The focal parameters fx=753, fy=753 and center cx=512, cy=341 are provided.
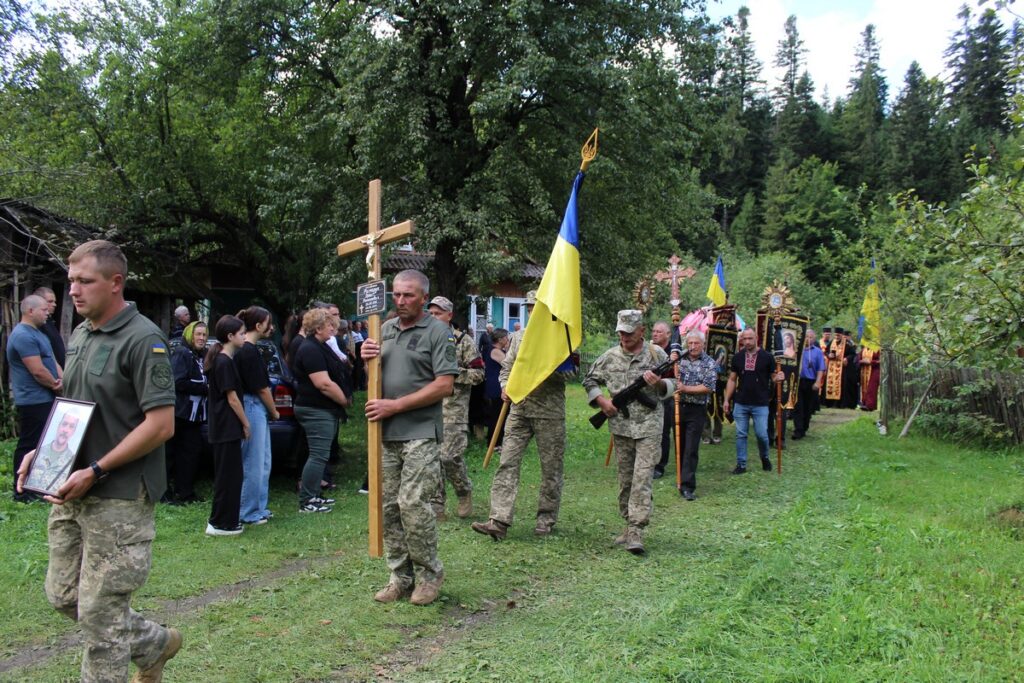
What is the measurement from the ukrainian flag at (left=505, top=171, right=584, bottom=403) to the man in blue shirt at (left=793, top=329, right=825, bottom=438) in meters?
9.10

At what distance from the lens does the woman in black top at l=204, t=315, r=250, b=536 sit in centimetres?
→ 693

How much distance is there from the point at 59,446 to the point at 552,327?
15.1 feet

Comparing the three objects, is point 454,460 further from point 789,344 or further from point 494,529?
point 789,344

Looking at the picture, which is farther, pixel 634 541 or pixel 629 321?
pixel 629 321

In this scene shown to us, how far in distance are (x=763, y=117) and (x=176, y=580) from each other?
7649 centimetres

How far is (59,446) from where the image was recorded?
3250mm

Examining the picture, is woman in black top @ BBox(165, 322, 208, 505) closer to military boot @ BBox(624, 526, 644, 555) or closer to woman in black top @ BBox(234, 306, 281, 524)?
woman in black top @ BBox(234, 306, 281, 524)

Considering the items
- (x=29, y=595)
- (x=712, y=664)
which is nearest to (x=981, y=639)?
(x=712, y=664)

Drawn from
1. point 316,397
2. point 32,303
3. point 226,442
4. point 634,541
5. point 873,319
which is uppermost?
point 873,319

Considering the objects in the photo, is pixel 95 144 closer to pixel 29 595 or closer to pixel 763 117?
pixel 29 595

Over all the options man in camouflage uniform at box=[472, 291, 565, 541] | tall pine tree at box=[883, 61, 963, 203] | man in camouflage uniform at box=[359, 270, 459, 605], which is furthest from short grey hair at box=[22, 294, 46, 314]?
tall pine tree at box=[883, 61, 963, 203]

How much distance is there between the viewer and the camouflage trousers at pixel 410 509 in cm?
500

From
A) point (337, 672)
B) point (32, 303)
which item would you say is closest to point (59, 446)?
point (337, 672)

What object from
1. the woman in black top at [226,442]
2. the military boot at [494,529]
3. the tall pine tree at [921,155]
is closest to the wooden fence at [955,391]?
the military boot at [494,529]
